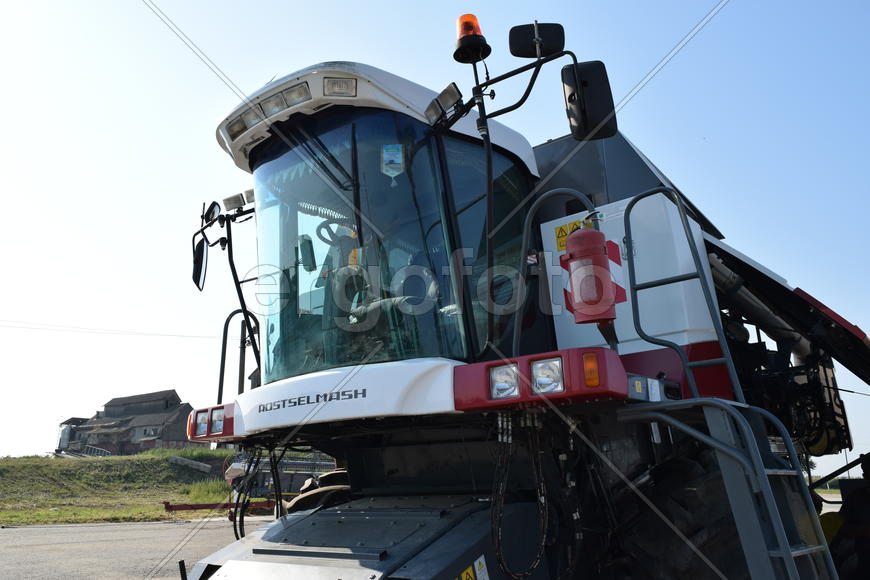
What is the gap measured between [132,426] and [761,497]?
4911 cm

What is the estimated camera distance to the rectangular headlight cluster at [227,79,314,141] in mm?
3693

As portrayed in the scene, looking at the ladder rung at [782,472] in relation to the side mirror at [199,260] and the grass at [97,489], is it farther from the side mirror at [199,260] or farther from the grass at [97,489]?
the grass at [97,489]

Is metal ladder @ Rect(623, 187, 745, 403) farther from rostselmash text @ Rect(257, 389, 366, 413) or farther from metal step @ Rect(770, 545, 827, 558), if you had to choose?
rostselmash text @ Rect(257, 389, 366, 413)

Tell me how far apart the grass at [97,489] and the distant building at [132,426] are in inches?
579

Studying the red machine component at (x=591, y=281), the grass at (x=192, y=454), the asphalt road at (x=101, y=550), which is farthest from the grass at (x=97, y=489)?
the red machine component at (x=591, y=281)

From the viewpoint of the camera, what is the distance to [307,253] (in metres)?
3.74

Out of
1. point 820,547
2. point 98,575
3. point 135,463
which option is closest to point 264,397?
point 820,547

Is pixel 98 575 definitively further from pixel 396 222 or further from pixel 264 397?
pixel 396 222

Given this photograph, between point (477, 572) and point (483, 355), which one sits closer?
point (477, 572)

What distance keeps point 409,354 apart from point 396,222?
0.72 metres

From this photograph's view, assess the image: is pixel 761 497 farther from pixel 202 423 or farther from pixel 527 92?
pixel 202 423

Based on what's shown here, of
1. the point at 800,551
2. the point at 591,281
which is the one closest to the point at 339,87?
the point at 591,281

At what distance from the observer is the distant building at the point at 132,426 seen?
43.7 m

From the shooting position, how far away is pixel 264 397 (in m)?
3.53
